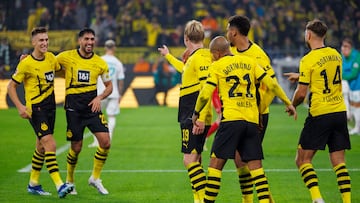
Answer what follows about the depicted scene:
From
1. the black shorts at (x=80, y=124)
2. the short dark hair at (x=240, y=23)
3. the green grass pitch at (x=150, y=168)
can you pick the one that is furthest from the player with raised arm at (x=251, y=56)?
the black shorts at (x=80, y=124)

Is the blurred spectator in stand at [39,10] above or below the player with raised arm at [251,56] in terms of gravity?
above

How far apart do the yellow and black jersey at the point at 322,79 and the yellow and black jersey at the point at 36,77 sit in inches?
150

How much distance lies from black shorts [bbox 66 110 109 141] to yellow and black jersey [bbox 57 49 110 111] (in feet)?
0.35

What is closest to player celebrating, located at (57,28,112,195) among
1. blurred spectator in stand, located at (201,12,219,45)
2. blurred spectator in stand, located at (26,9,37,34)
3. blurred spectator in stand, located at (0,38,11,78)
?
blurred spectator in stand, located at (0,38,11,78)

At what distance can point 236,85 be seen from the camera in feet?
33.6

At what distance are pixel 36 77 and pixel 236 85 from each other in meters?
3.67

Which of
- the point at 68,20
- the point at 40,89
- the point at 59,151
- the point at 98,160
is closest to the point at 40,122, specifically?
the point at 40,89

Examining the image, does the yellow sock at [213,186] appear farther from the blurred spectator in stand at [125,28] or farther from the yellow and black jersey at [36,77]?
the blurred spectator in stand at [125,28]

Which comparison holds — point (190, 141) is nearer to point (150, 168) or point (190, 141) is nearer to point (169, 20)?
point (150, 168)

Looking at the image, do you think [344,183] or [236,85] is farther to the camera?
[344,183]

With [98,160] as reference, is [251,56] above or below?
above

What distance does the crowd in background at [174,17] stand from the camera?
38438mm

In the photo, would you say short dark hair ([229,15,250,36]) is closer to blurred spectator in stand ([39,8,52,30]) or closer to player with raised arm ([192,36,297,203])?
player with raised arm ([192,36,297,203])

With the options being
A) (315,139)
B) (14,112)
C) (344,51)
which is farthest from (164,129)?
(315,139)
